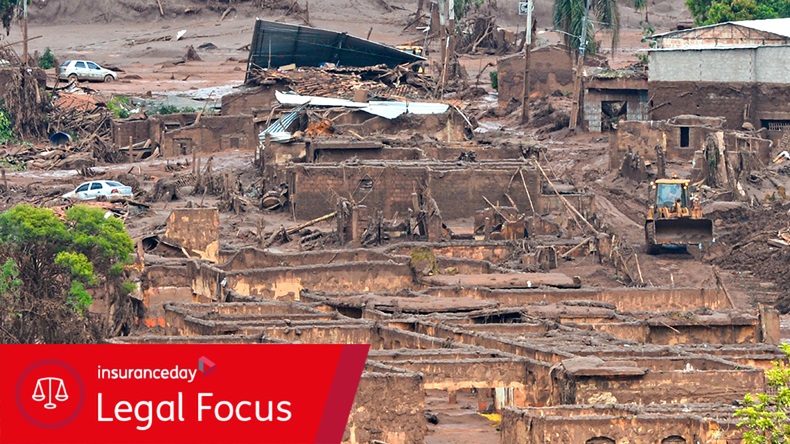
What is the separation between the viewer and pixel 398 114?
6197 centimetres

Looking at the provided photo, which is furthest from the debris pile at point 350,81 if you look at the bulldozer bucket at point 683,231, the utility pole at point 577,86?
the bulldozer bucket at point 683,231

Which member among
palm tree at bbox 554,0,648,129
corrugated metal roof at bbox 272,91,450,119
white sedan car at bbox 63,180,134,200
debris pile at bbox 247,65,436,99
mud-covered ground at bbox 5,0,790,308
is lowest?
mud-covered ground at bbox 5,0,790,308

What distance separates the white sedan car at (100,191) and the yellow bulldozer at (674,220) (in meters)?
13.0

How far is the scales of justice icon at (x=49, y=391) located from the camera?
19984mm

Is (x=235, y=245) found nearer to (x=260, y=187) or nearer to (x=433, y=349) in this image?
(x=260, y=187)

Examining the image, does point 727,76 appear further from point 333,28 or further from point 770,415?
point 770,415

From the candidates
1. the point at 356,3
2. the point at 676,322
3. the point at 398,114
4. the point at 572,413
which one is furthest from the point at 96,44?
the point at 572,413

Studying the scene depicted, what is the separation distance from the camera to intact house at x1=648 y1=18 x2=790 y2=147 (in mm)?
64688

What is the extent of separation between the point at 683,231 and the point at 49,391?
106 ft

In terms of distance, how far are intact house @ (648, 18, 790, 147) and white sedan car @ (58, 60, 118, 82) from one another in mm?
19667

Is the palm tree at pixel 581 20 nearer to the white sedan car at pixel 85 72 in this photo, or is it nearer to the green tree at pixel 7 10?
the white sedan car at pixel 85 72

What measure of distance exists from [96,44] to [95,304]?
46.3 m

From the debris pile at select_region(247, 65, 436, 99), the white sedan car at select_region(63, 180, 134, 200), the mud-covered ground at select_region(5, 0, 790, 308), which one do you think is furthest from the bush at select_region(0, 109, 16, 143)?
the white sedan car at select_region(63, 180, 134, 200)

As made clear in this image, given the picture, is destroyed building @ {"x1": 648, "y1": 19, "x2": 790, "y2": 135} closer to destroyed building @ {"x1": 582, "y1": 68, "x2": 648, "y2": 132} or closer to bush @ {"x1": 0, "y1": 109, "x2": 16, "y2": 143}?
destroyed building @ {"x1": 582, "y1": 68, "x2": 648, "y2": 132}
